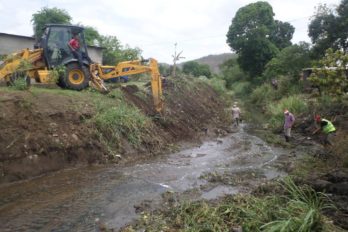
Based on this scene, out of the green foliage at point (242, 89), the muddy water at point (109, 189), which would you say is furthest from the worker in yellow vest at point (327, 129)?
the green foliage at point (242, 89)

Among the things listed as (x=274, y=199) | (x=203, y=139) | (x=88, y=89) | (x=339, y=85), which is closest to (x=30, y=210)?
(x=274, y=199)

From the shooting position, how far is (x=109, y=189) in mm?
10648

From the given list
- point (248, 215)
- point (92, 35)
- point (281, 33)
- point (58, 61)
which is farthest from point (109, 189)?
point (281, 33)

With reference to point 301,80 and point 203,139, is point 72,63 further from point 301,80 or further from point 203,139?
point 301,80

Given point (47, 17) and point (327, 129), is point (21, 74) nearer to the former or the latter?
point (327, 129)

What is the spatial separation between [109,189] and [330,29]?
89.1 feet

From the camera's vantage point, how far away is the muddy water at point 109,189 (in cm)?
852

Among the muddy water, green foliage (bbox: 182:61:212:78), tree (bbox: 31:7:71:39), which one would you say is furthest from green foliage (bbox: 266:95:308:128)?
green foliage (bbox: 182:61:212:78)

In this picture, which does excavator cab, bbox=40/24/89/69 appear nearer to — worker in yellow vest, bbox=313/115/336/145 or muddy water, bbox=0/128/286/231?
muddy water, bbox=0/128/286/231

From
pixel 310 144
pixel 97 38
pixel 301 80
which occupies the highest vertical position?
pixel 97 38

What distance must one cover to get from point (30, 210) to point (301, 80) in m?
26.7

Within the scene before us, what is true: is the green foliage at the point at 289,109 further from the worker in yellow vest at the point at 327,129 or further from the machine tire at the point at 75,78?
the machine tire at the point at 75,78

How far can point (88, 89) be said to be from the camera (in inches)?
640

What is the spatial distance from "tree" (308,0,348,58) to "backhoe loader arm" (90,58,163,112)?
66.1ft
